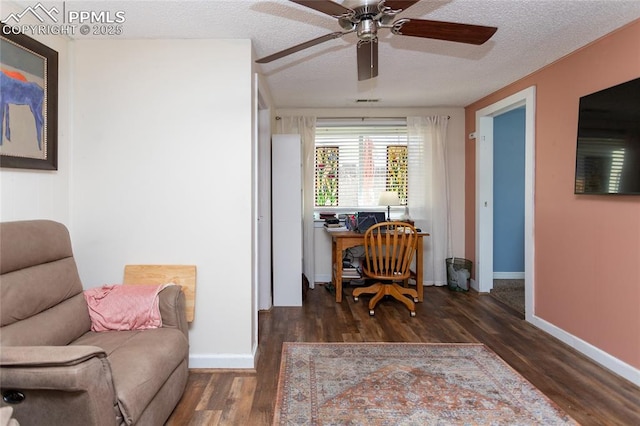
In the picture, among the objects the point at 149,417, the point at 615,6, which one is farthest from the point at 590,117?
the point at 149,417

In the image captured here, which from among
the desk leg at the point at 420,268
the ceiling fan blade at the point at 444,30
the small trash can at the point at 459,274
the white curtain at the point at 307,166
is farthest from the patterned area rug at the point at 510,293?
the ceiling fan blade at the point at 444,30

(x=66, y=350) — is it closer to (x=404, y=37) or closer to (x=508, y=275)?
(x=404, y=37)

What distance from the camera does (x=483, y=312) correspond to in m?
3.54

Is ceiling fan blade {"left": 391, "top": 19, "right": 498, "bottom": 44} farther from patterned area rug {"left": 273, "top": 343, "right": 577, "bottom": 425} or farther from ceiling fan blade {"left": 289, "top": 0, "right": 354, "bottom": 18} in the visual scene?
patterned area rug {"left": 273, "top": 343, "right": 577, "bottom": 425}

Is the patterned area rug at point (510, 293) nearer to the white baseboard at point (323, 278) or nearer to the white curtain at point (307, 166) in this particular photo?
the white baseboard at point (323, 278)

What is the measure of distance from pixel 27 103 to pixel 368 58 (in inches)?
80.5

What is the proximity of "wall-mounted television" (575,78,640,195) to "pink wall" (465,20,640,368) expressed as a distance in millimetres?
88

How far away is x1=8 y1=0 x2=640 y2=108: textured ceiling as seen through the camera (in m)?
2.05

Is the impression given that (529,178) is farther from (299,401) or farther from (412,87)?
(299,401)

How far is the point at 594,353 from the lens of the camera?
249cm

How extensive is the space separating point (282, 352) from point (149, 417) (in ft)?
3.87

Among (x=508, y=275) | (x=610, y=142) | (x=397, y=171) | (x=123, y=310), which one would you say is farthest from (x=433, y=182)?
(x=123, y=310)

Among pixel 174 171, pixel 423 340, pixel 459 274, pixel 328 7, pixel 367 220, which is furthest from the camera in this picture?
pixel 459 274

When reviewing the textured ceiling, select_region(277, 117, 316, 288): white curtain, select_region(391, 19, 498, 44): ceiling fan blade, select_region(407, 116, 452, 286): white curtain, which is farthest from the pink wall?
select_region(277, 117, 316, 288): white curtain
